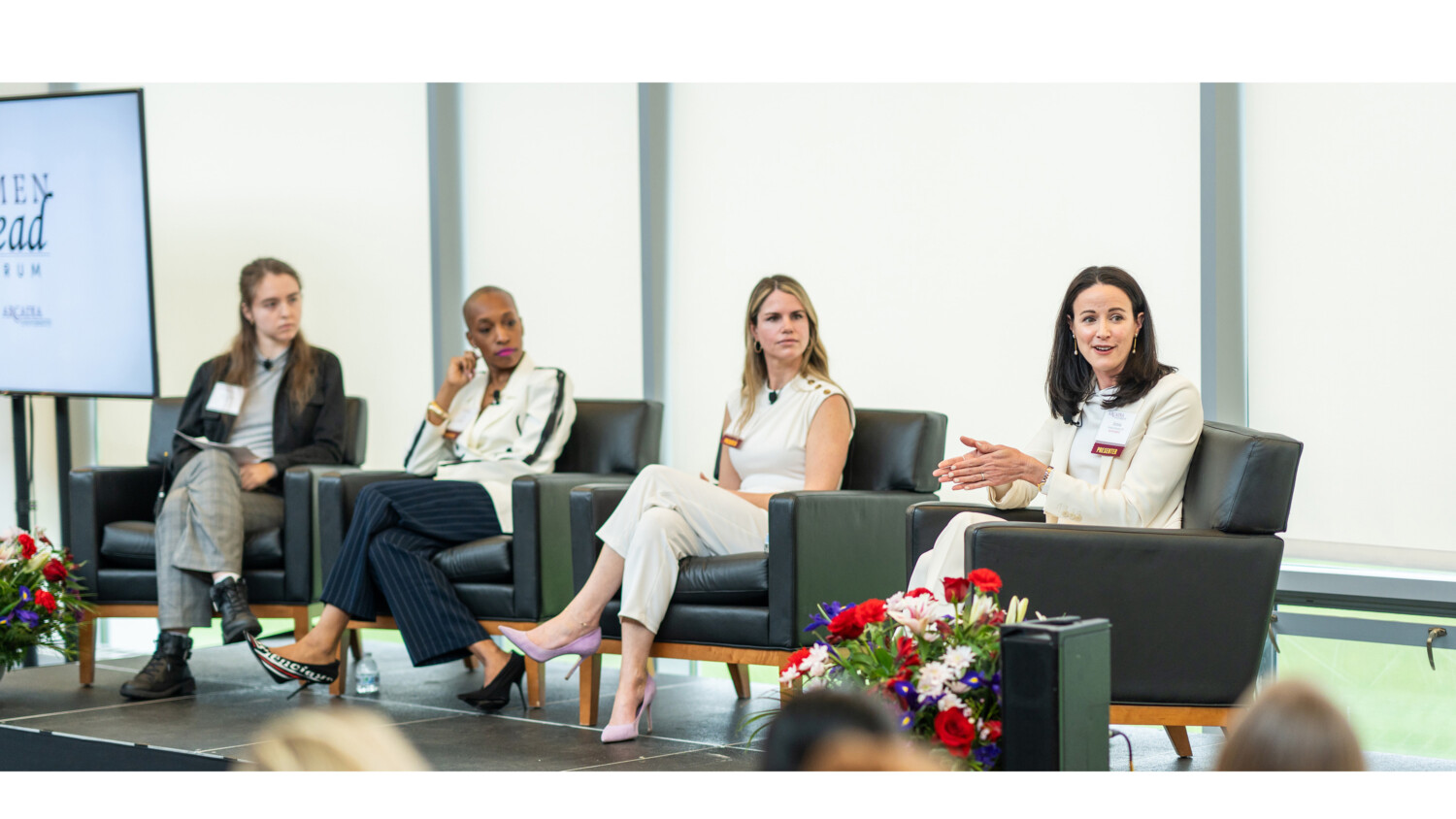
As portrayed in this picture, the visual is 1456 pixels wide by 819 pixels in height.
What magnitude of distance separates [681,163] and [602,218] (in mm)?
397

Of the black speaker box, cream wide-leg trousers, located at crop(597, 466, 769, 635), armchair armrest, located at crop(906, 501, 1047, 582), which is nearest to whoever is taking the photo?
the black speaker box

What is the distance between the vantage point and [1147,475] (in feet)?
10.3

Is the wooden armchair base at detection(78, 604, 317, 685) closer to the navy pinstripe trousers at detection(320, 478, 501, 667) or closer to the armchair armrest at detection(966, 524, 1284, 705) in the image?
the navy pinstripe trousers at detection(320, 478, 501, 667)

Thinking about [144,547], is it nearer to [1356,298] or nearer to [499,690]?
[499,690]

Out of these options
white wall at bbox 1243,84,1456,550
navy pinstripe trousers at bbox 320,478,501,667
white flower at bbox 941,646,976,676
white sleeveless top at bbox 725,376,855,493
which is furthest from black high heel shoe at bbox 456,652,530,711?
white wall at bbox 1243,84,1456,550

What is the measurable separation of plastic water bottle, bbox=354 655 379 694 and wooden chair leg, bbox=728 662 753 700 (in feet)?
3.79

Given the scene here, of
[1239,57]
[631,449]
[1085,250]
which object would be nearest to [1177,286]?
[1085,250]

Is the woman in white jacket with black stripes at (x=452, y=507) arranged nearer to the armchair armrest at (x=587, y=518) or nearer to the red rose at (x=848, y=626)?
the armchair armrest at (x=587, y=518)

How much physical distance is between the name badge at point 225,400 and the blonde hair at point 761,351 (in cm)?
180

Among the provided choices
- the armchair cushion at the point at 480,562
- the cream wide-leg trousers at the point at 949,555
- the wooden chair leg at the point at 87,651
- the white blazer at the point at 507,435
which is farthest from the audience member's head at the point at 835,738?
the wooden chair leg at the point at 87,651

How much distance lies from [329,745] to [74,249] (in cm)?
456

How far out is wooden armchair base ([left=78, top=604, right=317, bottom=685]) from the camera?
4.53m

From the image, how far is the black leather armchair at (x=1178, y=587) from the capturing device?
2932 millimetres
